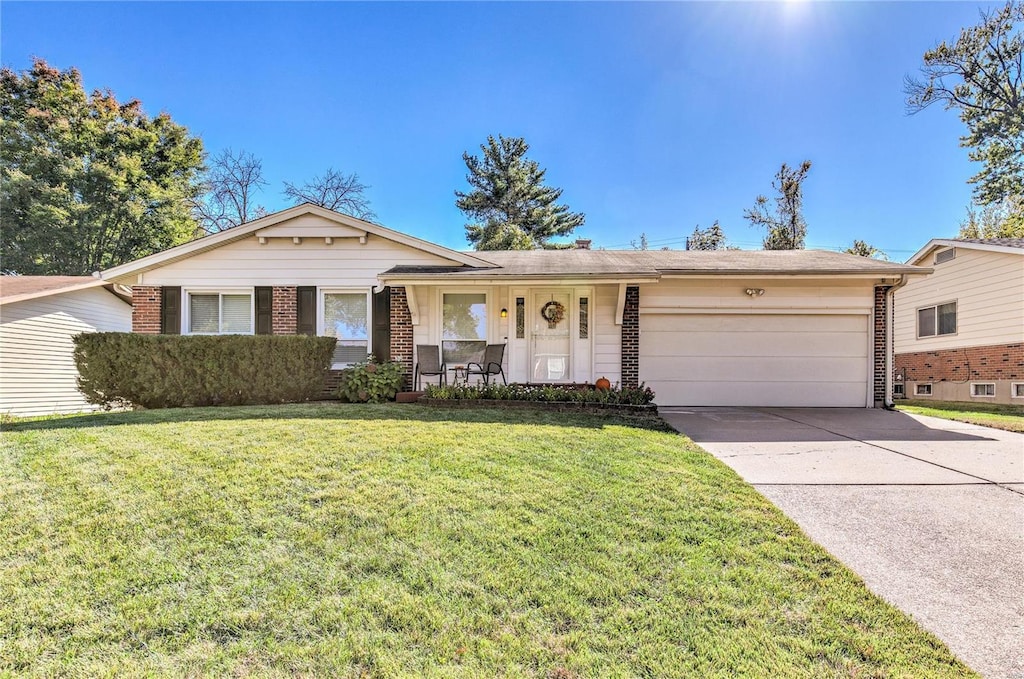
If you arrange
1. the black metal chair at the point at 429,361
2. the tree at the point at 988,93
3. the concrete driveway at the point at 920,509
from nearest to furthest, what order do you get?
the concrete driveway at the point at 920,509, the black metal chair at the point at 429,361, the tree at the point at 988,93

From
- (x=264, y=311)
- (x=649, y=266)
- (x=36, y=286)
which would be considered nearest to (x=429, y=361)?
(x=264, y=311)

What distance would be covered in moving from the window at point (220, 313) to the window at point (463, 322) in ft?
12.5

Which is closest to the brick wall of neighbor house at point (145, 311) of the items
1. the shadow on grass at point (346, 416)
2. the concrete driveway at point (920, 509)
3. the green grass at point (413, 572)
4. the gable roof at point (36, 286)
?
the gable roof at point (36, 286)

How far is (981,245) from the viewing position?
38.3 feet

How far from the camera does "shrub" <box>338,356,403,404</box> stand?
8289mm

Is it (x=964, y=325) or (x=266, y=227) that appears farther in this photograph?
(x=964, y=325)

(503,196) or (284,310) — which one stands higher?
(503,196)

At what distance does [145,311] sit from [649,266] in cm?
974

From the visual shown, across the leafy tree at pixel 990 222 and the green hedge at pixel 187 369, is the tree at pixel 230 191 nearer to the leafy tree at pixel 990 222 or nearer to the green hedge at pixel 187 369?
the green hedge at pixel 187 369

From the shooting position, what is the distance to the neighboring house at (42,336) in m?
10.4

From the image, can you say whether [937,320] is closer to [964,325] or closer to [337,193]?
[964,325]

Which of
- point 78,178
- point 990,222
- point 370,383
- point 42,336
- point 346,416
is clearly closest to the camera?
point 346,416

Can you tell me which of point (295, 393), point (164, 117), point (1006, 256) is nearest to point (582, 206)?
point (1006, 256)

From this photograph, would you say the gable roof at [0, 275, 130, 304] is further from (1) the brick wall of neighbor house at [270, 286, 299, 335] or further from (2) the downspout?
(2) the downspout
